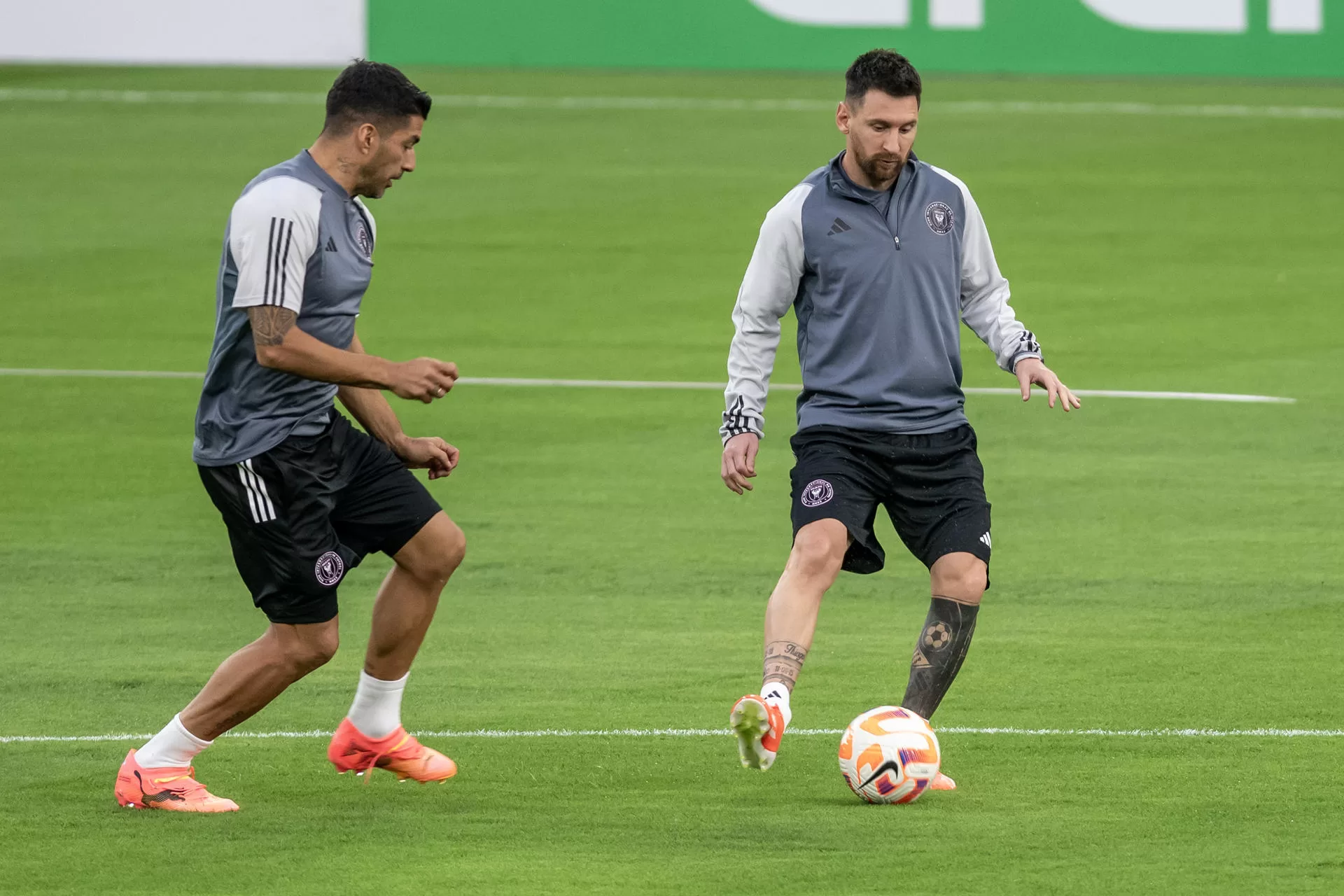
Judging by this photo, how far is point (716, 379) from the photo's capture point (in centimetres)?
1652

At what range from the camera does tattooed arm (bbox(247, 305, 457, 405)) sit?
691cm

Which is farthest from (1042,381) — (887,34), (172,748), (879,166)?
(887,34)

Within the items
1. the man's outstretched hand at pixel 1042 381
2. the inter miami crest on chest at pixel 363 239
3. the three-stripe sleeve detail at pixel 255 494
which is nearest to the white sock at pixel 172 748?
the three-stripe sleeve detail at pixel 255 494

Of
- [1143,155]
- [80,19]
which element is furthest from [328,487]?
[80,19]

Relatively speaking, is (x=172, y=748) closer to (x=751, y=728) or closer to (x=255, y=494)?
(x=255, y=494)

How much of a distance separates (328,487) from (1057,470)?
689 cm

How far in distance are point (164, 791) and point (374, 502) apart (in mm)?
985

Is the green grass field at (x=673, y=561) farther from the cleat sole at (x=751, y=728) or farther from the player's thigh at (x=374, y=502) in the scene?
the player's thigh at (x=374, y=502)

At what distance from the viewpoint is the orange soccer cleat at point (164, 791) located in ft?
23.8

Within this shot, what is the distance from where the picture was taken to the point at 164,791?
7250 mm

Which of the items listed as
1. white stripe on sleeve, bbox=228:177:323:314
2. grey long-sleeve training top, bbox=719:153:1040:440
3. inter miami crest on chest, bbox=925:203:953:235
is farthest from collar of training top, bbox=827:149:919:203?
white stripe on sleeve, bbox=228:177:323:314

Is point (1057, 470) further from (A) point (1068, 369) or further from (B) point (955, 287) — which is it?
(B) point (955, 287)

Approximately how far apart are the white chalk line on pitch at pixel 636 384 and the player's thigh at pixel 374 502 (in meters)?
8.65

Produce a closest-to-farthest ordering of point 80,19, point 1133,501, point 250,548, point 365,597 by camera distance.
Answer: point 250,548
point 365,597
point 1133,501
point 80,19
